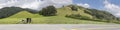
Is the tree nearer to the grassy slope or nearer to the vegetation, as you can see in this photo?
the grassy slope

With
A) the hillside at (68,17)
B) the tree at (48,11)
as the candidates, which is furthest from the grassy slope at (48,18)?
the tree at (48,11)

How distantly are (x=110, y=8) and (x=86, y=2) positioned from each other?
144 centimetres

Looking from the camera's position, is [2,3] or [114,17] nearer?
[2,3]

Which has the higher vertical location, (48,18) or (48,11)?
(48,11)

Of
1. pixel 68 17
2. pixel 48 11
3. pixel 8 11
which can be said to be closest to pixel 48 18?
pixel 48 11

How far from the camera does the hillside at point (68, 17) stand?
573 inches

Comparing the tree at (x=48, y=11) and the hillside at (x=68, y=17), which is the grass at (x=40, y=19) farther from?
the tree at (x=48, y=11)

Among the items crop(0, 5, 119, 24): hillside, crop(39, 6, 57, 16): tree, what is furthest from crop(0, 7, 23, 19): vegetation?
crop(39, 6, 57, 16): tree

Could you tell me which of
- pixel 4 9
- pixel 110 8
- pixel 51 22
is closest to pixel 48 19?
pixel 51 22

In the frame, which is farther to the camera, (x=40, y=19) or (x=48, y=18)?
(x=48, y=18)

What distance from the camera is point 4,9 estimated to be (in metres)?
14.5

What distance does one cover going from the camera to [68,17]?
49.1ft

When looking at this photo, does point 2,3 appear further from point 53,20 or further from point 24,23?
point 53,20

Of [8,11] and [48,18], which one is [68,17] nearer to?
[48,18]
